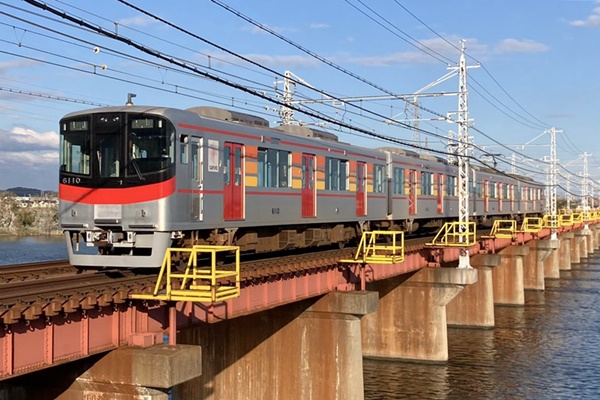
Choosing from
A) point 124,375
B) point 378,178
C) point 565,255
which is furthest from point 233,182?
point 565,255

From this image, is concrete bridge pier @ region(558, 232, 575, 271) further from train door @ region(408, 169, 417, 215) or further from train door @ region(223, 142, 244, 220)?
train door @ region(223, 142, 244, 220)

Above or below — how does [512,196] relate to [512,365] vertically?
above

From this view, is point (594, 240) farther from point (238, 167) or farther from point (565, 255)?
point (238, 167)

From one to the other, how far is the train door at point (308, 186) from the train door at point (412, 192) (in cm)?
992

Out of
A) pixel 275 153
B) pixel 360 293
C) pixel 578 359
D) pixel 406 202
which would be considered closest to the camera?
pixel 275 153

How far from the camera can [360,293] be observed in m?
21.9

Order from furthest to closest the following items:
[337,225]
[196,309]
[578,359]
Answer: [578,359] → [337,225] → [196,309]

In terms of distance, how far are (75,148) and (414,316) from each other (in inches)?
803

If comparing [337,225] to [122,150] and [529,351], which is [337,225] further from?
[529,351]

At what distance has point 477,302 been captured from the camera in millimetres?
41844

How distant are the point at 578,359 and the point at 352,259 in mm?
17683

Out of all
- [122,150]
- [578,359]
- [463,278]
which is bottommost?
[578,359]

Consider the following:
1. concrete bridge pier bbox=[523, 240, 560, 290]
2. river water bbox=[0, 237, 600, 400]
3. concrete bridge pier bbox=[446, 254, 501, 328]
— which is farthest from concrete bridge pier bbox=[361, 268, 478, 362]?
concrete bridge pier bbox=[523, 240, 560, 290]

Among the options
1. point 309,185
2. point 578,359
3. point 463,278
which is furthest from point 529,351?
point 309,185
